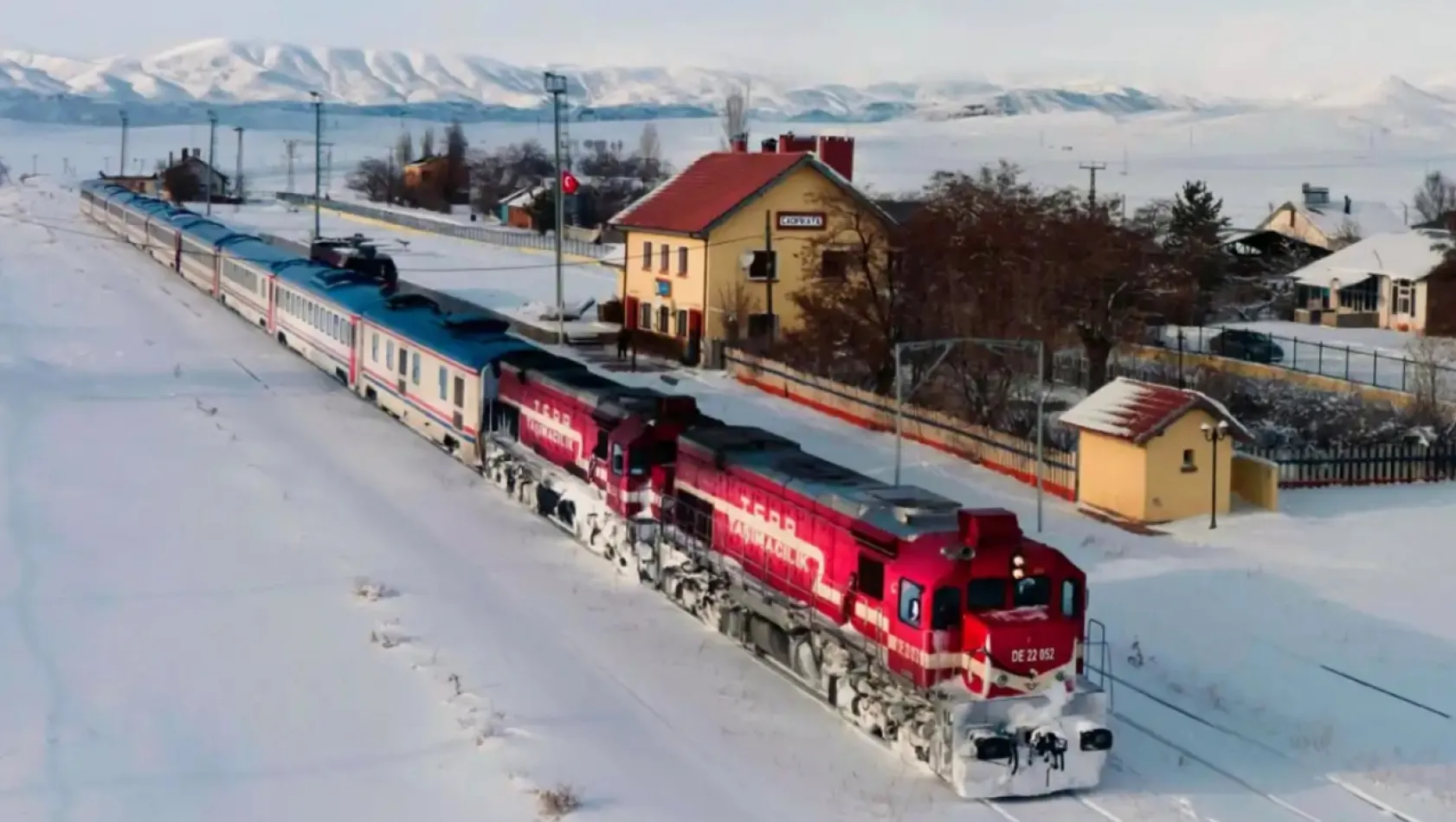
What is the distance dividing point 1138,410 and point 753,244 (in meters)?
21.8

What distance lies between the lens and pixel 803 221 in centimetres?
4972

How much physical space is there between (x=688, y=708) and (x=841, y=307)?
27112mm

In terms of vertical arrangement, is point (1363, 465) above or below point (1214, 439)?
below

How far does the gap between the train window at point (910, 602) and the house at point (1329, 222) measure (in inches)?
2605

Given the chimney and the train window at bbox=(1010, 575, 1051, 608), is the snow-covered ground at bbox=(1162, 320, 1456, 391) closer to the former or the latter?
the chimney

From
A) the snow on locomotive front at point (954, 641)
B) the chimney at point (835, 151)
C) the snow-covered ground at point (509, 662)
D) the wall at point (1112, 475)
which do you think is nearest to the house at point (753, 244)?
the chimney at point (835, 151)

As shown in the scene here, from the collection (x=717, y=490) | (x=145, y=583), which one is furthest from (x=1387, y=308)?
(x=145, y=583)

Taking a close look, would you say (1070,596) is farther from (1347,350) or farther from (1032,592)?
(1347,350)

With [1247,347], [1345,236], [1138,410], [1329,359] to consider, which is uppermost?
[1345,236]

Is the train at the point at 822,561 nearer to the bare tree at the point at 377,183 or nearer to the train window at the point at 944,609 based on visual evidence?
the train window at the point at 944,609

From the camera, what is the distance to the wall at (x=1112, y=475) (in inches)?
1145

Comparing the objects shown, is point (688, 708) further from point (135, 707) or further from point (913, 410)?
point (913, 410)

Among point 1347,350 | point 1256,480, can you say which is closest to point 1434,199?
point 1347,350

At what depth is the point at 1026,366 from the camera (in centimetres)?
4169
